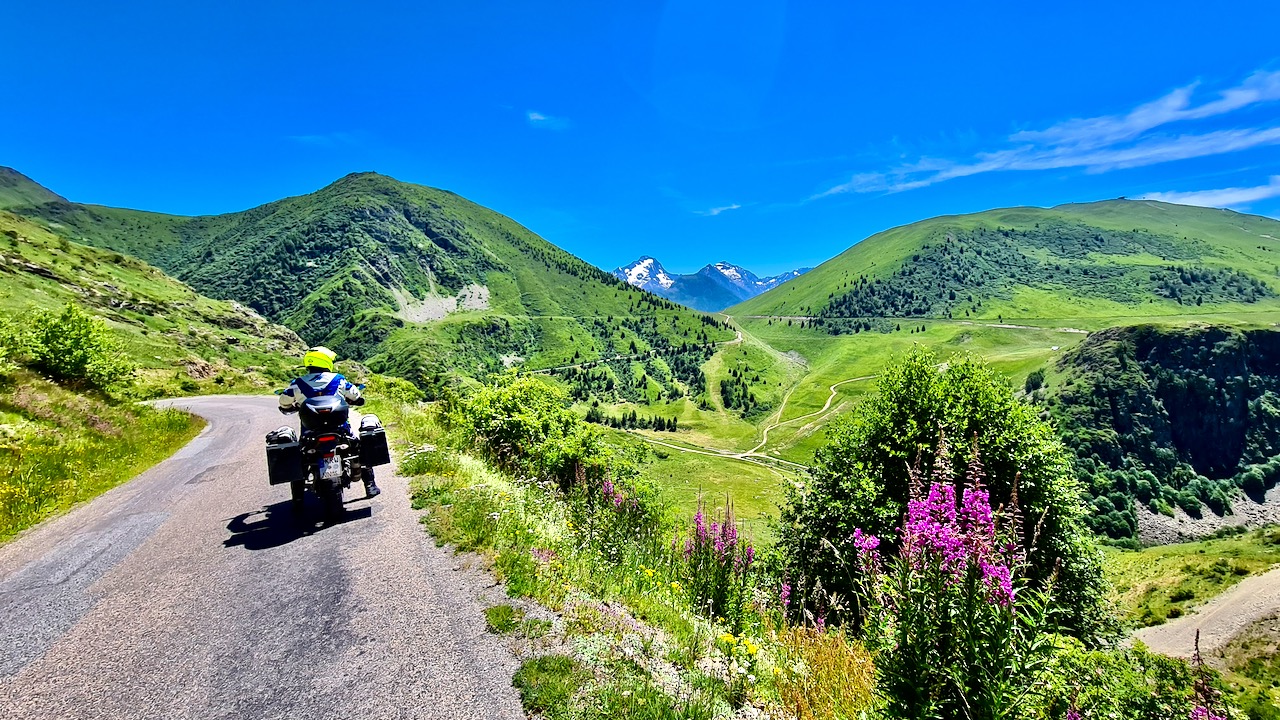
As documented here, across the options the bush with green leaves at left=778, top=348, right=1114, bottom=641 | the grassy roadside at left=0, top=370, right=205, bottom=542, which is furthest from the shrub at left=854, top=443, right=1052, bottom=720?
the bush with green leaves at left=778, top=348, right=1114, bottom=641

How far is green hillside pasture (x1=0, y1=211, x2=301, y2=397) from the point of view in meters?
67.3

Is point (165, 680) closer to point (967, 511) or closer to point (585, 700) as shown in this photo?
point (585, 700)

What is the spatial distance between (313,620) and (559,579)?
3299mm

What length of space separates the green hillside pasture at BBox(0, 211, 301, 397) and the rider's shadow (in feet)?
158

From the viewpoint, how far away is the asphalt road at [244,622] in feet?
17.1

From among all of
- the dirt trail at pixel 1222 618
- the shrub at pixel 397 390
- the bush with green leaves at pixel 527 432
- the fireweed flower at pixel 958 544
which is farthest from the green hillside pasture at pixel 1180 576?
the fireweed flower at pixel 958 544

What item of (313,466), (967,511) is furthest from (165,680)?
(967,511)

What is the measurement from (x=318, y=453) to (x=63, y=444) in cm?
1251

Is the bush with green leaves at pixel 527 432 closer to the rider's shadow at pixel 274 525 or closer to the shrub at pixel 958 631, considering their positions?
the rider's shadow at pixel 274 525

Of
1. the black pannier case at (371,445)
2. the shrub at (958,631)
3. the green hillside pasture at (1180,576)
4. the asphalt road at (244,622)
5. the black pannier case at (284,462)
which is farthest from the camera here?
the green hillside pasture at (1180,576)

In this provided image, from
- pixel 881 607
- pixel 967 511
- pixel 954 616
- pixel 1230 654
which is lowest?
pixel 1230 654

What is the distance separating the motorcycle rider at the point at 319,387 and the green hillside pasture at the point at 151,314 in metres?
49.6

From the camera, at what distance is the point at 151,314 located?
108 metres

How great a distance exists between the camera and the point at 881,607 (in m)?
6.12
